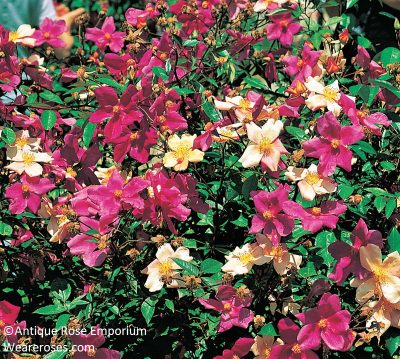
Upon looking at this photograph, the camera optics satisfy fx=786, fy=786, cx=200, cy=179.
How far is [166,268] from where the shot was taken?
1750 mm

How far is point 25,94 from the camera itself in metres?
2.15

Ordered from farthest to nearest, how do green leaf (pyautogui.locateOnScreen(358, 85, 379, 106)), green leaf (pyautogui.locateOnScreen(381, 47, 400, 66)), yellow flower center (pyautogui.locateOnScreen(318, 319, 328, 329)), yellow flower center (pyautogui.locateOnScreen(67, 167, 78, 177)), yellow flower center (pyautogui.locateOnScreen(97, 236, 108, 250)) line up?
green leaf (pyautogui.locateOnScreen(381, 47, 400, 66))
yellow flower center (pyautogui.locateOnScreen(67, 167, 78, 177))
green leaf (pyautogui.locateOnScreen(358, 85, 379, 106))
yellow flower center (pyautogui.locateOnScreen(97, 236, 108, 250))
yellow flower center (pyautogui.locateOnScreen(318, 319, 328, 329))

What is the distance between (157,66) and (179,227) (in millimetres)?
426

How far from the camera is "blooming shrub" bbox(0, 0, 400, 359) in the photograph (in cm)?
171

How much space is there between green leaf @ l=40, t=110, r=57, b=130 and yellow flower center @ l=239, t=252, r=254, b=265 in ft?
2.02

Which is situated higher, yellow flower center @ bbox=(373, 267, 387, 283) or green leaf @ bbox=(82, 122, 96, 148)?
green leaf @ bbox=(82, 122, 96, 148)

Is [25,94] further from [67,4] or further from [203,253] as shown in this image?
[67,4]

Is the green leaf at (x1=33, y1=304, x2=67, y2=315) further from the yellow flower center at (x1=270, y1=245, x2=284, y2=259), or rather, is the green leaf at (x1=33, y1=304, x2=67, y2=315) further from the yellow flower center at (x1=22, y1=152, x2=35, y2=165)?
the yellow flower center at (x1=270, y1=245, x2=284, y2=259)

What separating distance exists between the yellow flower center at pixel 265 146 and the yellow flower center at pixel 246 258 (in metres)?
0.23

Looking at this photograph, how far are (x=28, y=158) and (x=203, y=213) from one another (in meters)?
0.45

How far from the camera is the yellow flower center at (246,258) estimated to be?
68.1 inches

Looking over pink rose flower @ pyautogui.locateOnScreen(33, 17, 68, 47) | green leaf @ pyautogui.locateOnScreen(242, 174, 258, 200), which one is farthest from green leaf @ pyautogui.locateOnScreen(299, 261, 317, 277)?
pink rose flower @ pyautogui.locateOnScreen(33, 17, 68, 47)

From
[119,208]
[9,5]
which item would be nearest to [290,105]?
[119,208]

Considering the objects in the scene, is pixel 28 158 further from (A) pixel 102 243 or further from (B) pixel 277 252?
→ (B) pixel 277 252
